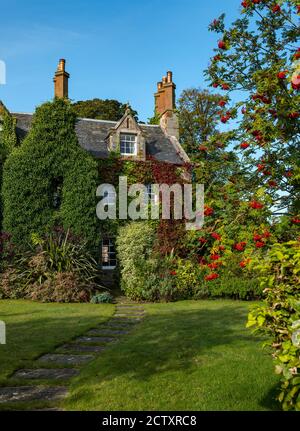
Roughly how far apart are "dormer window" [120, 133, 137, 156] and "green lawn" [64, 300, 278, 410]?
14552 millimetres

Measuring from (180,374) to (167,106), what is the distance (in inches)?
937

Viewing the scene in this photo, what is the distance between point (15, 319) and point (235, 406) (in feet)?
26.9

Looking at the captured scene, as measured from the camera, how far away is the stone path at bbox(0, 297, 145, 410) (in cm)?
586

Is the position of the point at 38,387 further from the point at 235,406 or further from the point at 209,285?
the point at 209,285

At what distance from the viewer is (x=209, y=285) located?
1827cm

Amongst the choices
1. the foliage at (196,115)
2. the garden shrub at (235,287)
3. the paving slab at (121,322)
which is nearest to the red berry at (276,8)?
the paving slab at (121,322)

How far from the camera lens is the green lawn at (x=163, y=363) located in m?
5.55

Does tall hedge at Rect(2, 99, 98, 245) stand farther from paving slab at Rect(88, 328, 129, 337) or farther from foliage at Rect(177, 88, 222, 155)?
foliage at Rect(177, 88, 222, 155)

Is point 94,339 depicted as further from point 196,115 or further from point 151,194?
→ point 196,115

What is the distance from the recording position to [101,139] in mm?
24531

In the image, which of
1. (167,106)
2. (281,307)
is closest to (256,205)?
(281,307)

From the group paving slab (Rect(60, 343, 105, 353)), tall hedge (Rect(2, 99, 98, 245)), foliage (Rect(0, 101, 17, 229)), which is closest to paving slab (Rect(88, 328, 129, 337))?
paving slab (Rect(60, 343, 105, 353))

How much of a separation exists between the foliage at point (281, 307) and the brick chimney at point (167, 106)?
23.4 m

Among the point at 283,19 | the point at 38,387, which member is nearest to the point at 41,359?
the point at 38,387
